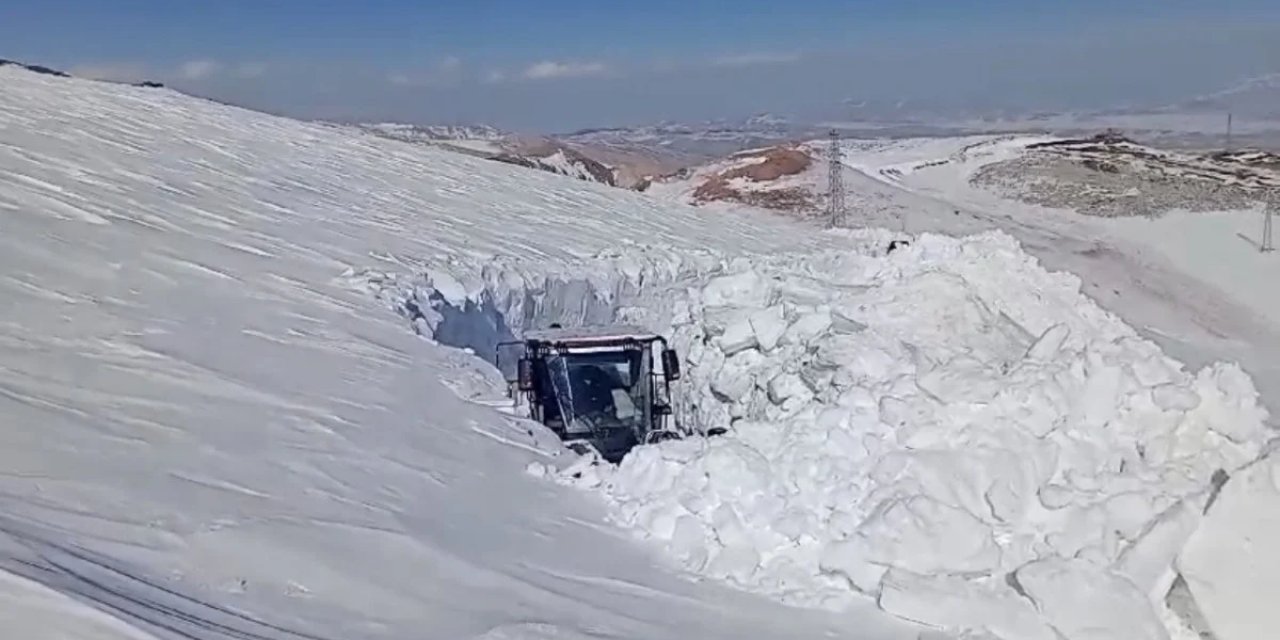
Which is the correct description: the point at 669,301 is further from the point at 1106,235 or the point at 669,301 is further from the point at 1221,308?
the point at 1106,235

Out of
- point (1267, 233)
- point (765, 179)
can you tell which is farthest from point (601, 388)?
point (765, 179)

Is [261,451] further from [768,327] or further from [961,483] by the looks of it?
[768,327]

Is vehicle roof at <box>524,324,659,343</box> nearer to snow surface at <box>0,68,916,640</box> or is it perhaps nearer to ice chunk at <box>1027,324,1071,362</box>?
snow surface at <box>0,68,916,640</box>

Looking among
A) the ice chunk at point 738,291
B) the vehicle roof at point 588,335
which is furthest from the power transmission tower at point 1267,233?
the vehicle roof at point 588,335

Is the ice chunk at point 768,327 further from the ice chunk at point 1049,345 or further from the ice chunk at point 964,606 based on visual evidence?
the ice chunk at point 964,606

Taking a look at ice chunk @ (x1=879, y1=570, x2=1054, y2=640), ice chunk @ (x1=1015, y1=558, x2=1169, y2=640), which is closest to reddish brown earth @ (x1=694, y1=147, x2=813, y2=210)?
ice chunk @ (x1=879, y1=570, x2=1054, y2=640)

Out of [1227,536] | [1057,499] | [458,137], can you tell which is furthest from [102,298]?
[458,137]
